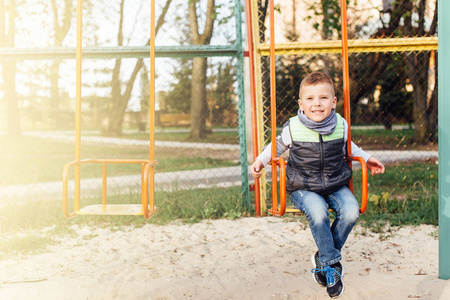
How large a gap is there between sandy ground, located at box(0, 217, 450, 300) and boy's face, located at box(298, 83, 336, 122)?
3.72 feet

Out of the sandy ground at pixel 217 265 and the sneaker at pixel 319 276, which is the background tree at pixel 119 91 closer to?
the sandy ground at pixel 217 265

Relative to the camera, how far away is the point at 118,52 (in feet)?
14.1

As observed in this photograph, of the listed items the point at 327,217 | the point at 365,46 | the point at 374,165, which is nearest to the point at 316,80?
the point at 374,165

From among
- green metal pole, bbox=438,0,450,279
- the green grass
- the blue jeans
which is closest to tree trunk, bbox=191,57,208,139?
the green grass

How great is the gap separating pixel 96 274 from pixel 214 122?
891cm

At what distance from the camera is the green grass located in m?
8.65

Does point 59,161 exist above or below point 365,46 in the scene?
below

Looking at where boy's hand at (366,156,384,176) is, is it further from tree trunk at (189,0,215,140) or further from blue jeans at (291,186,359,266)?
tree trunk at (189,0,215,140)

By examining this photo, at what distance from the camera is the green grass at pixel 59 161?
28.4 ft

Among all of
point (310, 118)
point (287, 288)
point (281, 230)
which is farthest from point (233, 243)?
point (310, 118)

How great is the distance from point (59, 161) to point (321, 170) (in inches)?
365

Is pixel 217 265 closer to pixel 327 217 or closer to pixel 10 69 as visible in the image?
pixel 327 217

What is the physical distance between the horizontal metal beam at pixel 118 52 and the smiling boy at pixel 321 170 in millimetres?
2007

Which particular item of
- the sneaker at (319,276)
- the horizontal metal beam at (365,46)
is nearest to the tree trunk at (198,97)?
the horizontal metal beam at (365,46)
